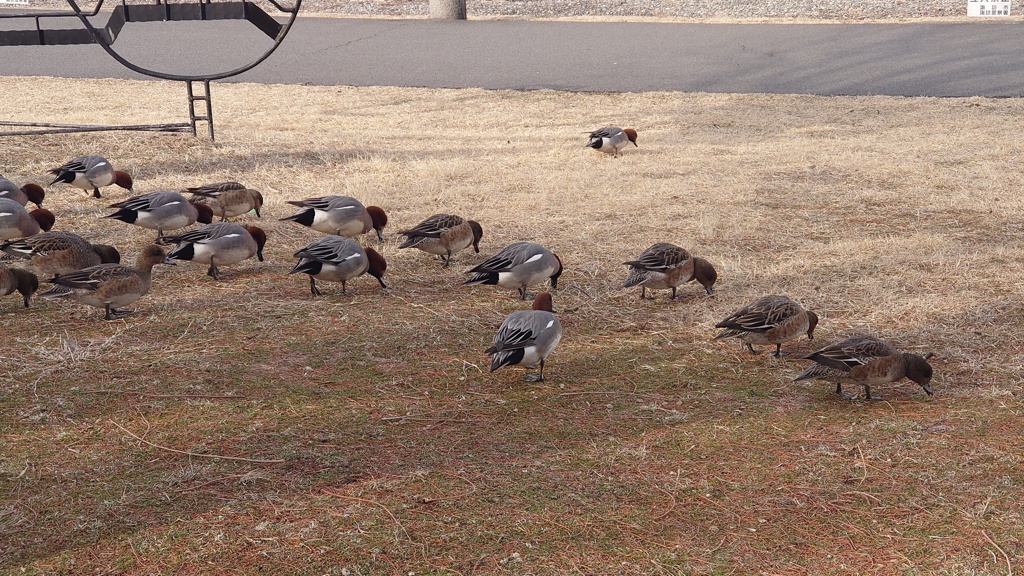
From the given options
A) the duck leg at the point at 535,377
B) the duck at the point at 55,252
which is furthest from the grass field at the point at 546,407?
the duck at the point at 55,252

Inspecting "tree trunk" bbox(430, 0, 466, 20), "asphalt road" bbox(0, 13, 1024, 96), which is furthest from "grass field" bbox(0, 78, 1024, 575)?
"tree trunk" bbox(430, 0, 466, 20)

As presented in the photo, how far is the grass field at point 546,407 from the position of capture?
386 cm

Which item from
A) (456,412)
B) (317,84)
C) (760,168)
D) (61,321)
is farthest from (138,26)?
(456,412)

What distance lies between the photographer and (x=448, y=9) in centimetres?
2789

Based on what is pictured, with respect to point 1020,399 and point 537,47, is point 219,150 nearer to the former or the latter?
point 1020,399

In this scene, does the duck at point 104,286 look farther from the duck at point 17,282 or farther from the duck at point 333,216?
the duck at point 333,216

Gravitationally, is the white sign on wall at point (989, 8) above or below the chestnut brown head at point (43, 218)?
above

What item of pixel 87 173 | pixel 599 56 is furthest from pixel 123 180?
pixel 599 56

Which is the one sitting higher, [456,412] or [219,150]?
[219,150]

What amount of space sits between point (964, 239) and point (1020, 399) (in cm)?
359

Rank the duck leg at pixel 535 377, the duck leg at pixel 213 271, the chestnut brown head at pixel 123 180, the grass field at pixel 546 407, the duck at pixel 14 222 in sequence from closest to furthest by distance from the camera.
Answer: the grass field at pixel 546 407 < the duck leg at pixel 535 377 < the duck leg at pixel 213 271 < the duck at pixel 14 222 < the chestnut brown head at pixel 123 180

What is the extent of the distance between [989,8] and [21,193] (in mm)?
24562

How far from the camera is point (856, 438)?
4809 millimetres

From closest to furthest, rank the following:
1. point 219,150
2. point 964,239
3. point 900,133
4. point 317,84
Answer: point 964,239 → point 219,150 → point 900,133 → point 317,84
